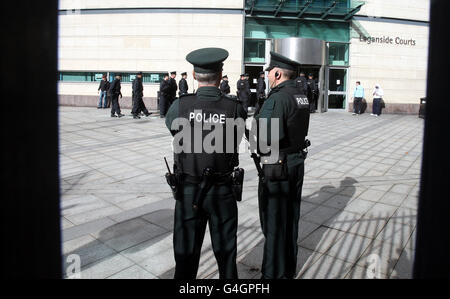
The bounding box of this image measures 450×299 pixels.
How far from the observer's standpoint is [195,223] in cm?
244

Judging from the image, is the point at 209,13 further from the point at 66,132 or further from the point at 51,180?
the point at 51,180

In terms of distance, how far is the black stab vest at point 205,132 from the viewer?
2375mm

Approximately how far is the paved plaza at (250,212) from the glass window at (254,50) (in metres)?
9.40

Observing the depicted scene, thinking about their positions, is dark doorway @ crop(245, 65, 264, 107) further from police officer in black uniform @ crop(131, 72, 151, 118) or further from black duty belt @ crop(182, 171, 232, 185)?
black duty belt @ crop(182, 171, 232, 185)

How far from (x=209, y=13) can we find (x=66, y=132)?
9476 mm

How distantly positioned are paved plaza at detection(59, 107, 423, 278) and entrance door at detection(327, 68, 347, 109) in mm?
9299

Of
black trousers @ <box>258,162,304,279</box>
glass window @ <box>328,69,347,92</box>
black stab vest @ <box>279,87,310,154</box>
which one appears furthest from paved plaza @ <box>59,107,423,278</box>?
glass window @ <box>328,69,347,92</box>

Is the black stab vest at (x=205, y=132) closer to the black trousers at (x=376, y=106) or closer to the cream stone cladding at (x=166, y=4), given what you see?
the cream stone cladding at (x=166, y=4)

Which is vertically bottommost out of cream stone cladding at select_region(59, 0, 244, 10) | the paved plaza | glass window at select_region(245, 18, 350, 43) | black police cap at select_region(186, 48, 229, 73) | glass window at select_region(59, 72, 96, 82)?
the paved plaza

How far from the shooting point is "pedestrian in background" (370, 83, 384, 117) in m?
16.6

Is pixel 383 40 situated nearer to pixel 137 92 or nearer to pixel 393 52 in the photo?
pixel 393 52

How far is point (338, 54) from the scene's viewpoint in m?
17.7

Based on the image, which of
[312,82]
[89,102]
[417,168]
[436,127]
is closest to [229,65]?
[312,82]

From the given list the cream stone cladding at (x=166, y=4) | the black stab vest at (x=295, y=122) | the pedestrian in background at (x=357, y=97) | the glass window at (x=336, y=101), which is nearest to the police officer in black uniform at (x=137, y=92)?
the cream stone cladding at (x=166, y=4)
